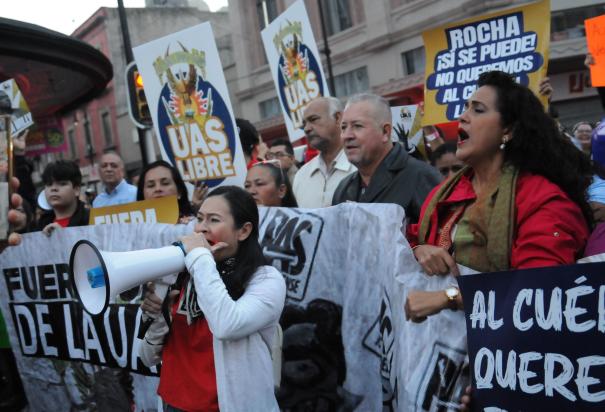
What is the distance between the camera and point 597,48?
4.90 metres

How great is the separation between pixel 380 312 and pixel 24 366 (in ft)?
9.32

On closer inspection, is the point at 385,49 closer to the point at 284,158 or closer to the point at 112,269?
the point at 284,158

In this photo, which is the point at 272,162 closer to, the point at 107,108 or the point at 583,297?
the point at 583,297

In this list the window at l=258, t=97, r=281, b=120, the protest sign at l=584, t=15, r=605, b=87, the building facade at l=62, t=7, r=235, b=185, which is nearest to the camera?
the protest sign at l=584, t=15, r=605, b=87

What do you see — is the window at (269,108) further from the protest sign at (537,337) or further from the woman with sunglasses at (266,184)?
the protest sign at (537,337)

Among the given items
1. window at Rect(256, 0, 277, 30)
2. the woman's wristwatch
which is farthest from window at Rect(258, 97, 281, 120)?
the woman's wristwatch

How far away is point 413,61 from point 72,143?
2856cm

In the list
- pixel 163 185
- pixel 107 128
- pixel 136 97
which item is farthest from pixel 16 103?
pixel 107 128

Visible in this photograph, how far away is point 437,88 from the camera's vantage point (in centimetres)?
508

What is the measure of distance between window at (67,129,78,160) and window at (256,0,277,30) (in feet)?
64.8

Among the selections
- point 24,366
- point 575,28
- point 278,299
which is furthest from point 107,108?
point 278,299

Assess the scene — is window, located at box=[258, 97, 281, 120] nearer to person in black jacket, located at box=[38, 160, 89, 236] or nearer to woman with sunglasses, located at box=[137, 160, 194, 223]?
person in black jacket, located at box=[38, 160, 89, 236]

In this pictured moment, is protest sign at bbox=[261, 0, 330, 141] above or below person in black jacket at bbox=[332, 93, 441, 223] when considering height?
above

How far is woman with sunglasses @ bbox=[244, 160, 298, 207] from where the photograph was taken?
415cm
